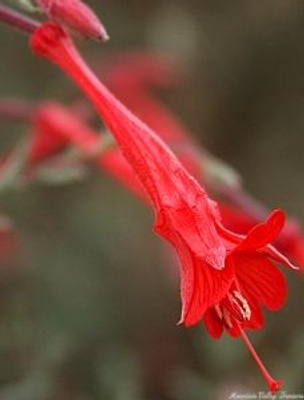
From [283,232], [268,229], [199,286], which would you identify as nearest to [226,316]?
[199,286]

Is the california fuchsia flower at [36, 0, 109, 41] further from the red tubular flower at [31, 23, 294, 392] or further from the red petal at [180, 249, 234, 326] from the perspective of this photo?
the red petal at [180, 249, 234, 326]

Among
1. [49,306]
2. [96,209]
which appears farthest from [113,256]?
[49,306]

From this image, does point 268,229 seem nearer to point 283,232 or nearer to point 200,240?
point 200,240

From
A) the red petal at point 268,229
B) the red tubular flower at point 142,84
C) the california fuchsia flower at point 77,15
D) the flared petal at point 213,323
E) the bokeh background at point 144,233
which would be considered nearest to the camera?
the red petal at point 268,229

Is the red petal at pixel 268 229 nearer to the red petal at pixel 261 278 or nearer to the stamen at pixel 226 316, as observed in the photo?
the red petal at pixel 261 278

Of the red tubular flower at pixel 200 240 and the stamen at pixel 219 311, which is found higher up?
the red tubular flower at pixel 200 240

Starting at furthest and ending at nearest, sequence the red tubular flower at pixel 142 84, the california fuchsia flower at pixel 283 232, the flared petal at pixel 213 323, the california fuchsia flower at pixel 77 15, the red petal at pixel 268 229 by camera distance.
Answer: the red tubular flower at pixel 142 84 → the california fuchsia flower at pixel 283 232 → the california fuchsia flower at pixel 77 15 → the flared petal at pixel 213 323 → the red petal at pixel 268 229

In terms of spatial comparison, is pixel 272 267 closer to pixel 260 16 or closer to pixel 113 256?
pixel 113 256

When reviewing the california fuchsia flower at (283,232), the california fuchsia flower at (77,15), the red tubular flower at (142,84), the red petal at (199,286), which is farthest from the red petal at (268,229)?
the red tubular flower at (142,84)
